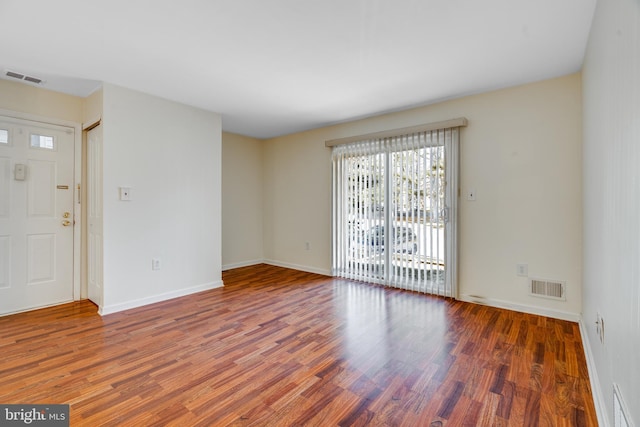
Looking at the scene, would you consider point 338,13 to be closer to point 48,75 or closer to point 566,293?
point 48,75

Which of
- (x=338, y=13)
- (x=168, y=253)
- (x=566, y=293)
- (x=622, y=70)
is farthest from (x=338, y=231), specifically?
(x=622, y=70)

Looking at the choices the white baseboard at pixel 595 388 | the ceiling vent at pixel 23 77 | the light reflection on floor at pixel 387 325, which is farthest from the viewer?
the ceiling vent at pixel 23 77

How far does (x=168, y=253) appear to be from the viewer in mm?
3602

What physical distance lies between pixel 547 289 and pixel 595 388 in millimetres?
1452

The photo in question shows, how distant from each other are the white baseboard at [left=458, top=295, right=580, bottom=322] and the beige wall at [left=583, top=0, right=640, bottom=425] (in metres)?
1.11

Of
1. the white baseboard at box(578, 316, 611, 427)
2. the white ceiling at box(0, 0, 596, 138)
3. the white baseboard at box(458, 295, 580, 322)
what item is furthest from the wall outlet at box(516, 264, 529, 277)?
the white ceiling at box(0, 0, 596, 138)

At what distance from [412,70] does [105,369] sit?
11.5ft

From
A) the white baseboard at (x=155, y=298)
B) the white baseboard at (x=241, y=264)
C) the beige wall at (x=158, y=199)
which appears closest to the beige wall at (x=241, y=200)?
the white baseboard at (x=241, y=264)

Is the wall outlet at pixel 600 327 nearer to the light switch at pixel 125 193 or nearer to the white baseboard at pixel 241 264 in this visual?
the light switch at pixel 125 193

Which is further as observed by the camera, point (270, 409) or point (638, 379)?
point (270, 409)

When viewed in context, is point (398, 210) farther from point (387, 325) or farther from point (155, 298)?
point (155, 298)

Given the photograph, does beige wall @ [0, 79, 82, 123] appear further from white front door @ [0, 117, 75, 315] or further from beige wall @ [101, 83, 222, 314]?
beige wall @ [101, 83, 222, 314]

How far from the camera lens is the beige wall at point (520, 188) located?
2867 millimetres

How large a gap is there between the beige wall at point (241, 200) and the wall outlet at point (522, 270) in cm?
419
